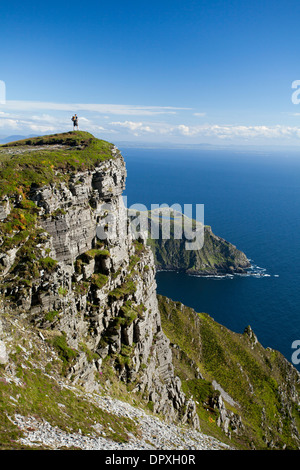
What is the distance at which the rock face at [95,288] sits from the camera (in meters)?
38.0

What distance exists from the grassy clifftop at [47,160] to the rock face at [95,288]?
1.38 m

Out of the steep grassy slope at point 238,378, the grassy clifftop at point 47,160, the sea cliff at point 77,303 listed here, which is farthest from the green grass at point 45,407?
the steep grassy slope at point 238,378

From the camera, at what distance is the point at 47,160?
47.8 meters

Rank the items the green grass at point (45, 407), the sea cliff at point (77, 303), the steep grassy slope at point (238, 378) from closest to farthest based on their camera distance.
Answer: the green grass at point (45, 407) < the sea cliff at point (77, 303) < the steep grassy slope at point (238, 378)

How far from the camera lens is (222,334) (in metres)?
109

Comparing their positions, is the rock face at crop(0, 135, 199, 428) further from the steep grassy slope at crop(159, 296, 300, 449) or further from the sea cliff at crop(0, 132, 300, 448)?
the steep grassy slope at crop(159, 296, 300, 449)

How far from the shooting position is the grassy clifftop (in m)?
41.6

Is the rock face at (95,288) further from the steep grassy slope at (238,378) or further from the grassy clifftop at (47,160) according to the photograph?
→ the steep grassy slope at (238,378)

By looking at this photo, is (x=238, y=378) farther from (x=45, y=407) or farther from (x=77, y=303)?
(x=45, y=407)

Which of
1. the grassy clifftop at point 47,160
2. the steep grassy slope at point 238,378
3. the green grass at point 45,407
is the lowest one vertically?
the steep grassy slope at point 238,378

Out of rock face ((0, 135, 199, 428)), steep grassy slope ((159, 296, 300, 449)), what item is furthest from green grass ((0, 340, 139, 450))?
steep grassy slope ((159, 296, 300, 449))

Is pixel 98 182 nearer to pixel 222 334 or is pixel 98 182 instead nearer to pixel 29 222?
pixel 29 222
